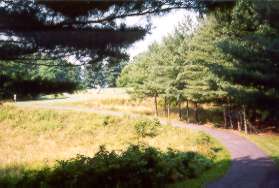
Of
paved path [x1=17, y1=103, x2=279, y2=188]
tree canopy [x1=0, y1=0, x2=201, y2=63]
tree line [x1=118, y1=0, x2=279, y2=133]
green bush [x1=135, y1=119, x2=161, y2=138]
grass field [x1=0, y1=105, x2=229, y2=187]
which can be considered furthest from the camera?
green bush [x1=135, y1=119, x2=161, y2=138]

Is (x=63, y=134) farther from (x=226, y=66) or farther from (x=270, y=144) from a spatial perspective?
(x=270, y=144)

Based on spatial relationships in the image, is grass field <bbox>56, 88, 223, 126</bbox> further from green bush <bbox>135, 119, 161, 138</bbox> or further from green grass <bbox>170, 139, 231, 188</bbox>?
green grass <bbox>170, 139, 231, 188</bbox>

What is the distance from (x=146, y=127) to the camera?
36125mm

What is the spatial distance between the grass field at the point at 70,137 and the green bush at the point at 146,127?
306 millimetres

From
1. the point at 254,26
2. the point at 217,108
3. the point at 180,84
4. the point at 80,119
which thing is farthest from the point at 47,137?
the point at 254,26

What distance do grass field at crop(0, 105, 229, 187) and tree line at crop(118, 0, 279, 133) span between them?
3.86 m

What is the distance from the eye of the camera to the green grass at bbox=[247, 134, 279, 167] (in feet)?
72.4

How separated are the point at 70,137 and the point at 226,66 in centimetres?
1766

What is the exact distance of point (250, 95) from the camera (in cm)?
2159

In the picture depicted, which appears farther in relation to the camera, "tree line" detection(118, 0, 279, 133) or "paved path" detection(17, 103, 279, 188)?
"tree line" detection(118, 0, 279, 133)

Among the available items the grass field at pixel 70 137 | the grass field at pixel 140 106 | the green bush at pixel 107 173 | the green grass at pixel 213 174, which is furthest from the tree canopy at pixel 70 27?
the grass field at pixel 140 106

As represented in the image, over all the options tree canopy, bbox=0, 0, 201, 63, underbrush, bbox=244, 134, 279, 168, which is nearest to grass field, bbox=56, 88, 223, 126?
underbrush, bbox=244, 134, 279, 168

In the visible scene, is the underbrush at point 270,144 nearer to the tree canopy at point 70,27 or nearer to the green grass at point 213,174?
the green grass at point 213,174

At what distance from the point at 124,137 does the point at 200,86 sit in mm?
7145
